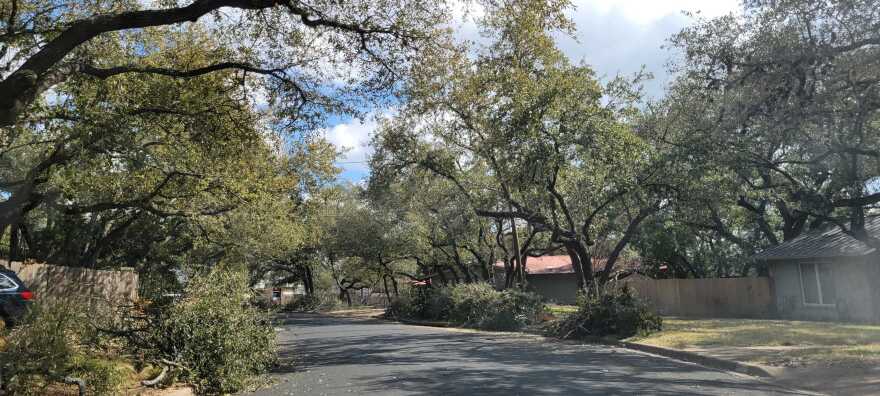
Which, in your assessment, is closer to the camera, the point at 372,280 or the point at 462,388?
the point at 462,388

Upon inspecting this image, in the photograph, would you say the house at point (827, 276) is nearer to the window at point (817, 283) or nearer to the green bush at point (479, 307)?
the window at point (817, 283)

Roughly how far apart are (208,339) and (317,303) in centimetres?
4775

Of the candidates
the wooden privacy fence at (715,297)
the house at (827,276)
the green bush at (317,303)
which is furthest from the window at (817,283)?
the green bush at (317,303)

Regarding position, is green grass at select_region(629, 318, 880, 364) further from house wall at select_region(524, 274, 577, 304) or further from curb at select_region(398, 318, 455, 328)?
house wall at select_region(524, 274, 577, 304)

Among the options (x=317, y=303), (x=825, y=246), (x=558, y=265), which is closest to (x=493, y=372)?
(x=825, y=246)

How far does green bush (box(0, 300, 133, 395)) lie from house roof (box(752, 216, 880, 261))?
22.1 meters

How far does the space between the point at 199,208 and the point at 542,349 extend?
13038 millimetres

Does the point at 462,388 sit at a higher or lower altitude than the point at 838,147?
lower

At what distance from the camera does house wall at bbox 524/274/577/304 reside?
49000 mm

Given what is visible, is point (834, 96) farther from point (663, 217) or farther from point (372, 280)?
point (372, 280)

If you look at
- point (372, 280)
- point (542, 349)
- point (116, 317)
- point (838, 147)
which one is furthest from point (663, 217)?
point (372, 280)

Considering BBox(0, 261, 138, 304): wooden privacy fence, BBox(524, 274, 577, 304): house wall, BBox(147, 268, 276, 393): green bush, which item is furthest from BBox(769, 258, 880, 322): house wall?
BBox(524, 274, 577, 304): house wall

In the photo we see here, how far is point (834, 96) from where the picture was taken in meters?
13.8

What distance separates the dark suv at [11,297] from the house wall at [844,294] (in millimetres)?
23886
